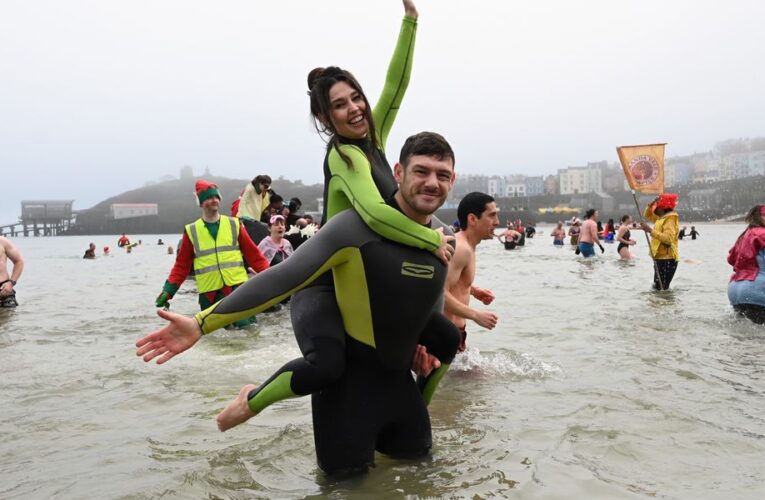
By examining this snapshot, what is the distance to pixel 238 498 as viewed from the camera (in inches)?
130

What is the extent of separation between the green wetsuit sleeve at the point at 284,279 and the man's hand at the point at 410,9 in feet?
4.76

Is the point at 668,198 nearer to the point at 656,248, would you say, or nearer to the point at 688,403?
the point at 656,248

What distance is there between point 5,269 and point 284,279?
10.8 m

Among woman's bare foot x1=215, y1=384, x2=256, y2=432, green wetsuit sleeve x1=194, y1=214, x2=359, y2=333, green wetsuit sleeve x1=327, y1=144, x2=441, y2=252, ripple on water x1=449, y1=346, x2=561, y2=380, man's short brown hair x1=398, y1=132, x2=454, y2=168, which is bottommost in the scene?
ripple on water x1=449, y1=346, x2=561, y2=380

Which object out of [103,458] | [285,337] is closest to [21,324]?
[285,337]

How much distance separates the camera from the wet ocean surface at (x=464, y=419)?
3.48m

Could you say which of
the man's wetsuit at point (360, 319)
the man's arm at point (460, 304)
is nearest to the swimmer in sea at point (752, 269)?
the man's arm at point (460, 304)

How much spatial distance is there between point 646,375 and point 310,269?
412 centimetres

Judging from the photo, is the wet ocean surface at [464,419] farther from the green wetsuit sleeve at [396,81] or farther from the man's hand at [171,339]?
the green wetsuit sleeve at [396,81]

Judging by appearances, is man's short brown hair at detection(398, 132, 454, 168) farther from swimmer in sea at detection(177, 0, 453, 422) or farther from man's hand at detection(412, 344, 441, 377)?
man's hand at detection(412, 344, 441, 377)

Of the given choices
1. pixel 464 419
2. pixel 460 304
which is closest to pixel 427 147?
pixel 460 304

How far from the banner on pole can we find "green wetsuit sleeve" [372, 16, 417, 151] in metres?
9.13

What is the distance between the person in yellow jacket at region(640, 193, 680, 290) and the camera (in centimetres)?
1196

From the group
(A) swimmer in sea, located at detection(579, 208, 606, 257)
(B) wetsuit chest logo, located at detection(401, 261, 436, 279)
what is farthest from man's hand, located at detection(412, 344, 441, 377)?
(A) swimmer in sea, located at detection(579, 208, 606, 257)
